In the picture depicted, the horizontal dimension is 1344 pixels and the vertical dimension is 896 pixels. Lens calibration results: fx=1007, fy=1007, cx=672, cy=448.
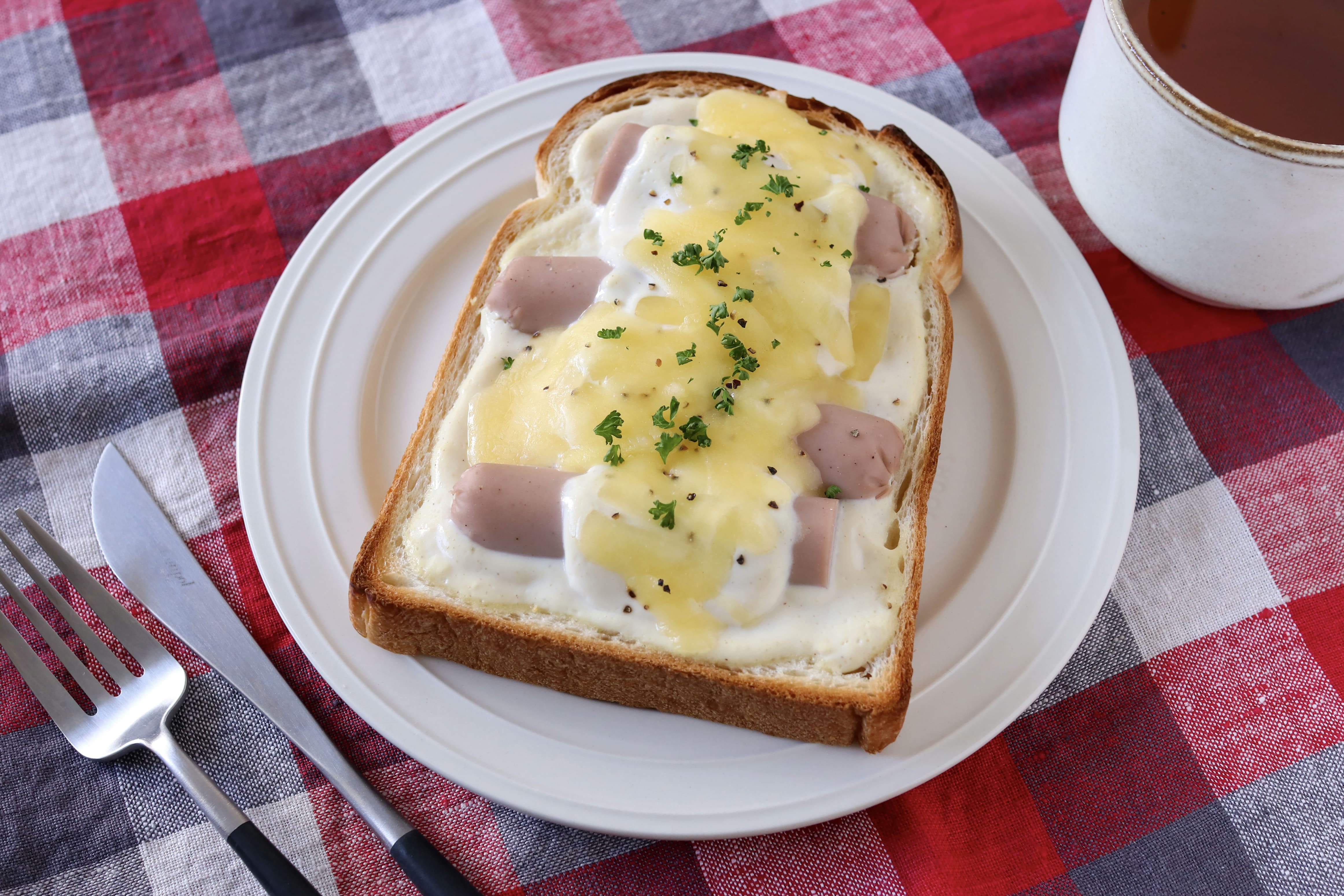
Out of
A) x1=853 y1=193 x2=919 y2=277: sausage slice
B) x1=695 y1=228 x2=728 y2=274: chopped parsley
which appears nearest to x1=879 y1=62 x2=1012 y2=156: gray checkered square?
x1=853 y1=193 x2=919 y2=277: sausage slice

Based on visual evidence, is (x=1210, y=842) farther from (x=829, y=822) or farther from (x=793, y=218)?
(x=793, y=218)

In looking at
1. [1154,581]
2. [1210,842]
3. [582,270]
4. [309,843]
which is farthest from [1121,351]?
[309,843]

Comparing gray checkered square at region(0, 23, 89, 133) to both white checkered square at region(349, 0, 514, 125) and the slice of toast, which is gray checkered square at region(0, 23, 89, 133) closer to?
white checkered square at region(349, 0, 514, 125)

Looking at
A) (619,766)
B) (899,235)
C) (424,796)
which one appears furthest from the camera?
(899,235)

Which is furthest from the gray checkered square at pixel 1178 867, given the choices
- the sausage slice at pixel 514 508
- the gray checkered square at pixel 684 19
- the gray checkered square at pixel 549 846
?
the gray checkered square at pixel 684 19

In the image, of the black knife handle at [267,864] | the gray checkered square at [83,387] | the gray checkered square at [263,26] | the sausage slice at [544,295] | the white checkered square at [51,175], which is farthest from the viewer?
the gray checkered square at [263,26]

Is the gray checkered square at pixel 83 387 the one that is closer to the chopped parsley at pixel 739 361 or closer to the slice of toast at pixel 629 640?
the slice of toast at pixel 629 640
